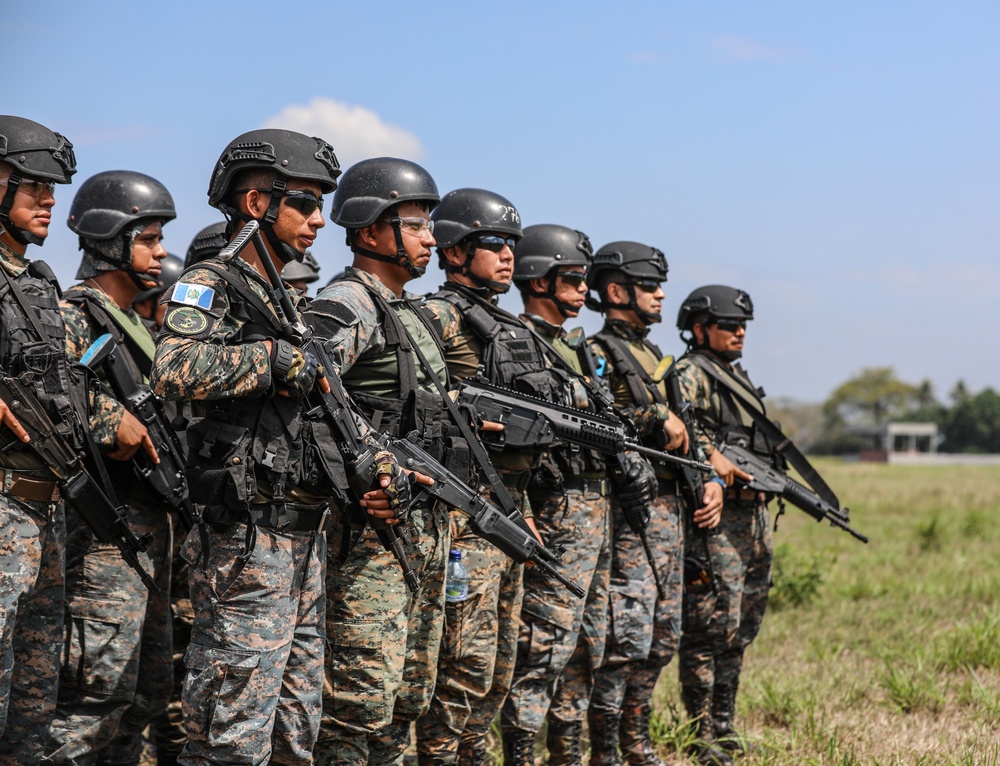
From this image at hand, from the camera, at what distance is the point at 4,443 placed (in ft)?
12.1

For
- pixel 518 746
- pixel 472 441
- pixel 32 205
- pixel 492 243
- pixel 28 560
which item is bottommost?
pixel 518 746

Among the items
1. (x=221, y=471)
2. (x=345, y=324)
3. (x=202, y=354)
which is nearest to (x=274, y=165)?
(x=345, y=324)

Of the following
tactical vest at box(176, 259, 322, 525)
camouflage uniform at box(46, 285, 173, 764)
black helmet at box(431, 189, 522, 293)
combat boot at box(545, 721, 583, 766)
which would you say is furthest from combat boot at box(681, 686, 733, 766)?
tactical vest at box(176, 259, 322, 525)

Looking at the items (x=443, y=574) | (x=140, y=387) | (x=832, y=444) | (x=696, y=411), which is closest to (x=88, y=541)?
(x=140, y=387)

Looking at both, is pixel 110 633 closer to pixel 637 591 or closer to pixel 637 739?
pixel 637 591

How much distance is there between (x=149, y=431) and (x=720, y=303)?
13.1ft

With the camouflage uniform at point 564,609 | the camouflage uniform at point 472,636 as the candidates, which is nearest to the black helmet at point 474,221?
the camouflage uniform at point 472,636

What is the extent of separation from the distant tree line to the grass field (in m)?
68.4

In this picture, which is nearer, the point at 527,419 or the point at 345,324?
the point at 345,324

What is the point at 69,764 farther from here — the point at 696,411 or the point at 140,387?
the point at 696,411

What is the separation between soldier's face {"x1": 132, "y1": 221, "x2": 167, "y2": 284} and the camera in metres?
5.19

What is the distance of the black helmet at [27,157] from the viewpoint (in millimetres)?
4055

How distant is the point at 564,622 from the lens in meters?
5.42

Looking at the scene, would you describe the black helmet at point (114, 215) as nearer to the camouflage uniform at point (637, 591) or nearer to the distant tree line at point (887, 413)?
the camouflage uniform at point (637, 591)
